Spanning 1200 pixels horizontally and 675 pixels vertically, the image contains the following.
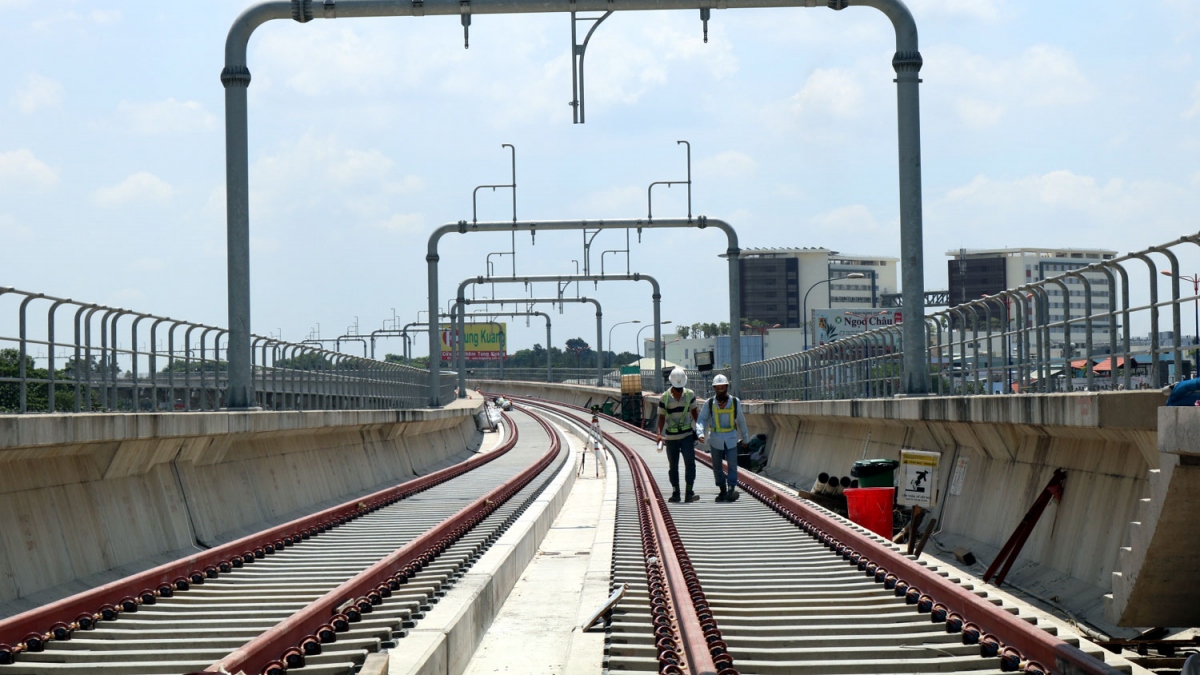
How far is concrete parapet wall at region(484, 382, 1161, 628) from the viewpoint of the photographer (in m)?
10.5

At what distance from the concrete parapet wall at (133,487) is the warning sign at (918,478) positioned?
7236 mm

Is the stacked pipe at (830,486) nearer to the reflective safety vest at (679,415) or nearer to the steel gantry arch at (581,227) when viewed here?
the reflective safety vest at (679,415)

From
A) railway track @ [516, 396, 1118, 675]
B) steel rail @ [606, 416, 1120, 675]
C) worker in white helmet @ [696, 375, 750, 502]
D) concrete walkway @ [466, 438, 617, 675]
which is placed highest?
worker in white helmet @ [696, 375, 750, 502]

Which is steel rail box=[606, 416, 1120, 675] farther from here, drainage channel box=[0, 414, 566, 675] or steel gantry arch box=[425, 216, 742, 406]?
steel gantry arch box=[425, 216, 742, 406]

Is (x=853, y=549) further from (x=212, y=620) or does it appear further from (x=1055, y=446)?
(x=212, y=620)

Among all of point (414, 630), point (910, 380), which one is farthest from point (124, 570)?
point (910, 380)

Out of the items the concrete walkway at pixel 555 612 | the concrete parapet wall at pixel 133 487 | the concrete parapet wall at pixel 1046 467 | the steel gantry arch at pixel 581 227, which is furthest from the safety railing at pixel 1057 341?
the steel gantry arch at pixel 581 227

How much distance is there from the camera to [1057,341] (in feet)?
46.1

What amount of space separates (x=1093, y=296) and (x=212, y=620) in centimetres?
766

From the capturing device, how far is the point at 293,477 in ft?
63.7

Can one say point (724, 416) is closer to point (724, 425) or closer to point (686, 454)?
point (724, 425)

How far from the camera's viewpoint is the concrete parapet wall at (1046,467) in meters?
10.5

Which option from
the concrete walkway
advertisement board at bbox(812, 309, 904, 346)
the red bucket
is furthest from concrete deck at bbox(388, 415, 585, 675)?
advertisement board at bbox(812, 309, 904, 346)

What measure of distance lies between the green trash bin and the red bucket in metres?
1.34
